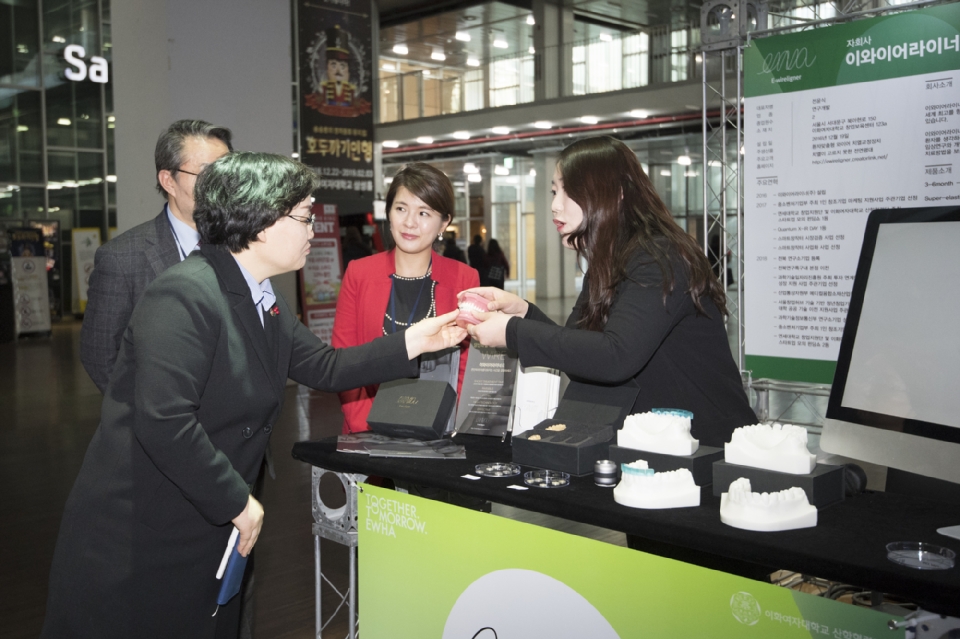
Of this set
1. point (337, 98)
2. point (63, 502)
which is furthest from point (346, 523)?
point (337, 98)

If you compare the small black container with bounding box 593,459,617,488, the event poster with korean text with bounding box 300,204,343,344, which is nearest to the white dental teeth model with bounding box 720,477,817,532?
the small black container with bounding box 593,459,617,488

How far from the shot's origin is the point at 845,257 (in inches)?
170

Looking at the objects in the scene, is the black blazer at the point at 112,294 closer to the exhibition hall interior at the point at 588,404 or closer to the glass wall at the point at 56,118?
the exhibition hall interior at the point at 588,404

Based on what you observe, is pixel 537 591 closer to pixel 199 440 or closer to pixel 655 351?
pixel 655 351

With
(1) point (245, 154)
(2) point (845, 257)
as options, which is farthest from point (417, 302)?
(2) point (845, 257)

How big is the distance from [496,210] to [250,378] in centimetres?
2079

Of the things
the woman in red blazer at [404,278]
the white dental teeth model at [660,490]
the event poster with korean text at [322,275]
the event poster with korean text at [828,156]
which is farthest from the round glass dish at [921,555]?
the event poster with korean text at [322,275]

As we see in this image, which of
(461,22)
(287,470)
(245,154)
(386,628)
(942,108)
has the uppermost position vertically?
(461,22)

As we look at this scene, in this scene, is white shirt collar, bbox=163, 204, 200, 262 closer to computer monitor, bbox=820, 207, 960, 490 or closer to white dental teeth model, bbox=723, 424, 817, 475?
white dental teeth model, bbox=723, 424, 817, 475

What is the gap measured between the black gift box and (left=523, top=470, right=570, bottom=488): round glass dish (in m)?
0.41

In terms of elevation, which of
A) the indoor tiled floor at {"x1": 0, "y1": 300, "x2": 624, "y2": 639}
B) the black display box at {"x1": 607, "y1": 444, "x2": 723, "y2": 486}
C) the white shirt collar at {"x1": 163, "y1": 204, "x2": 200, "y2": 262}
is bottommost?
the indoor tiled floor at {"x1": 0, "y1": 300, "x2": 624, "y2": 639}

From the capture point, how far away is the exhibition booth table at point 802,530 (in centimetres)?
118

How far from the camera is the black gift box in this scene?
2.08 metres

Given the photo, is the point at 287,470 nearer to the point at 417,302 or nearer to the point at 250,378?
the point at 417,302
